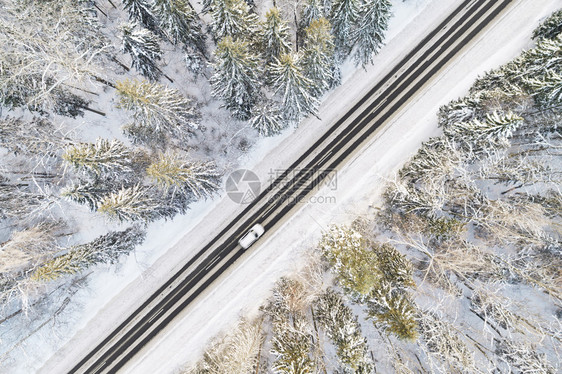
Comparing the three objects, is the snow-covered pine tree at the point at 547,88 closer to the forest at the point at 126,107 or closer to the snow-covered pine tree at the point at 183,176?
the forest at the point at 126,107

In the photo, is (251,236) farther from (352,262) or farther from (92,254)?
(92,254)

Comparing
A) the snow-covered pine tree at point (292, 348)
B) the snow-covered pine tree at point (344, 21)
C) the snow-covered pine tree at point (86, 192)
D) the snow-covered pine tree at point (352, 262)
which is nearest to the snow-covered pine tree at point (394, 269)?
the snow-covered pine tree at point (352, 262)

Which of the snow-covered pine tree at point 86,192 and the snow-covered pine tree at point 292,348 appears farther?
the snow-covered pine tree at point 86,192

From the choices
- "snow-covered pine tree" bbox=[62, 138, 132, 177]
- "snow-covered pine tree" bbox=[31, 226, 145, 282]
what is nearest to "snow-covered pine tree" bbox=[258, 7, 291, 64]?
"snow-covered pine tree" bbox=[62, 138, 132, 177]

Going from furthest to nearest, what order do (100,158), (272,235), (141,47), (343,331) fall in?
(272,235), (343,331), (141,47), (100,158)

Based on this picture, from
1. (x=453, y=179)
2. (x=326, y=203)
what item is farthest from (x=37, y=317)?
(x=453, y=179)

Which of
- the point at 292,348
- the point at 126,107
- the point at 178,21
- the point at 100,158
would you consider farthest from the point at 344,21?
the point at 292,348
